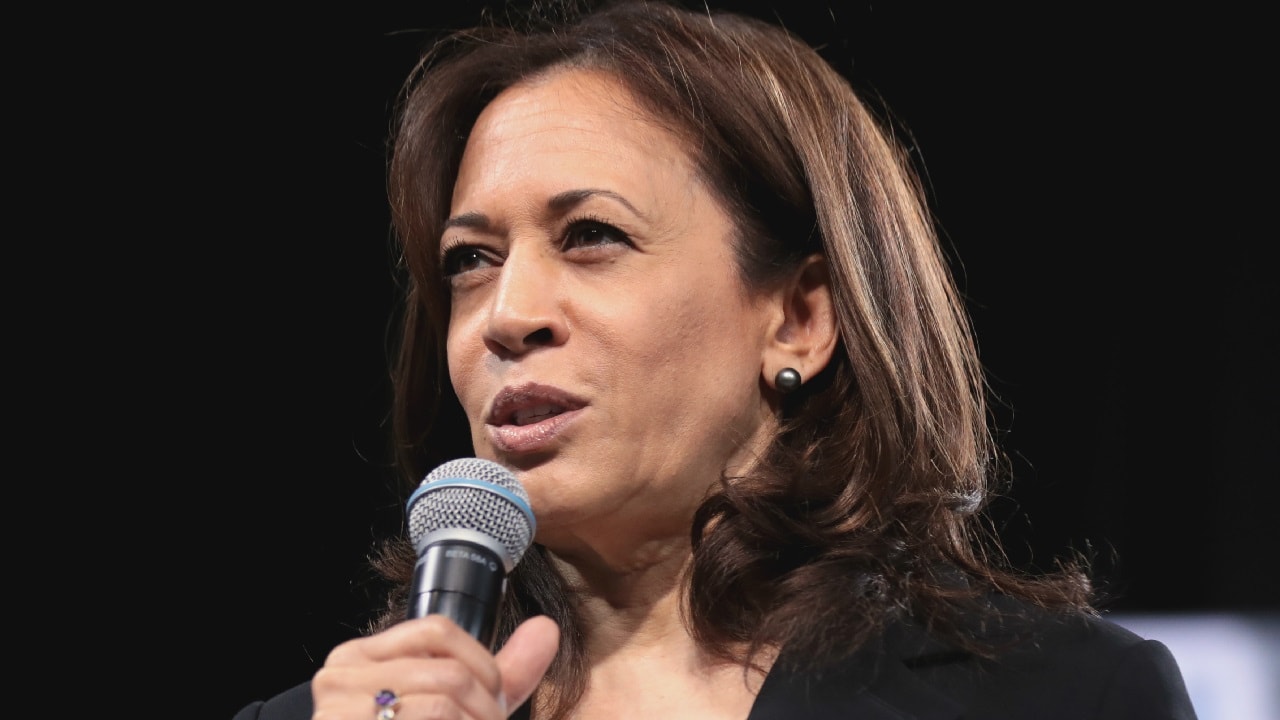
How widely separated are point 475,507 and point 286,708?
96 centimetres

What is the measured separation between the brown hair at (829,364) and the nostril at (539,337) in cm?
34

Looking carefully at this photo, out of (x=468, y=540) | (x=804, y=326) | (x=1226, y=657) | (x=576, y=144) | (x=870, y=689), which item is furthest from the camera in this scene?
(x=1226, y=657)

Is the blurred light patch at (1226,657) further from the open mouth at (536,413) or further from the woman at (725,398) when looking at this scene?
the open mouth at (536,413)

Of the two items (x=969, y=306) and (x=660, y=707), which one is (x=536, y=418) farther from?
(x=969, y=306)

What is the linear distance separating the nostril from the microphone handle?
636mm

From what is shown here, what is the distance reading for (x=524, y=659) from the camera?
4.10ft

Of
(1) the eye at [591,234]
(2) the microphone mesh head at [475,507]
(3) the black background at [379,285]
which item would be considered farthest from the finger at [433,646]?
(3) the black background at [379,285]

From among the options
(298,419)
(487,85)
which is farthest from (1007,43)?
(298,419)

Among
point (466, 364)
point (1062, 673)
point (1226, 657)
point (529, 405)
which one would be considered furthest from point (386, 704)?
point (1226, 657)

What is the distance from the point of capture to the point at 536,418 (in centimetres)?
183

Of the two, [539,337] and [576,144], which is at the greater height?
[576,144]

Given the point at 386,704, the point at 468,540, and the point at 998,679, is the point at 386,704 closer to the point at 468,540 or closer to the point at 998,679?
the point at 468,540

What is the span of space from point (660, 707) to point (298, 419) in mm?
1404

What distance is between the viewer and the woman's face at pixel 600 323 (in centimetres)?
182
